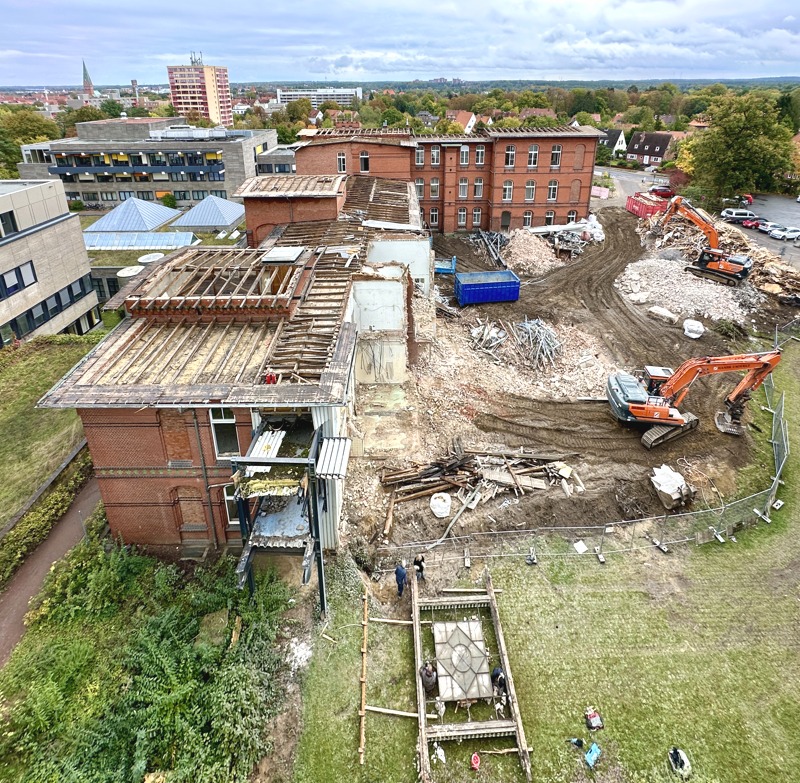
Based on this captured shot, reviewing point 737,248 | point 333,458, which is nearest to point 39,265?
point 333,458

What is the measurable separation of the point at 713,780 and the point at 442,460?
47.3 feet

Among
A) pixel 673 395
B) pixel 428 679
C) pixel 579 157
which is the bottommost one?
pixel 428 679

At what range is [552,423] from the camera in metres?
29.0

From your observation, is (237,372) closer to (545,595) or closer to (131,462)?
(131,462)

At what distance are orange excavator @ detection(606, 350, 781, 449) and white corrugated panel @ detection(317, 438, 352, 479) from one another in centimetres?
1688

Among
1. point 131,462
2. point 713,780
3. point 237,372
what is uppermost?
point 237,372

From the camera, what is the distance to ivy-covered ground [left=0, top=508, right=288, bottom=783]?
13.9m

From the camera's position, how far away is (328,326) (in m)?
22.2

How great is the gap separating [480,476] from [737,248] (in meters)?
42.0

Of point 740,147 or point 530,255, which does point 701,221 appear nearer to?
point 530,255

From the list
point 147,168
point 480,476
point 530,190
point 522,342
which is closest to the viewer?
point 480,476

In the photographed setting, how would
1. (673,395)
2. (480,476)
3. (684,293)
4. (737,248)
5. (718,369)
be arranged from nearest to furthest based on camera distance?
(480,476) < (718,369) < (673,395) < (684,293) < (737,248)

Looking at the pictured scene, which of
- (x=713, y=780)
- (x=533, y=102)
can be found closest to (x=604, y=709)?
(x=713, y=780)

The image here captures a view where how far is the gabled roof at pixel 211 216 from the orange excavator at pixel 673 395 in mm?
47264
